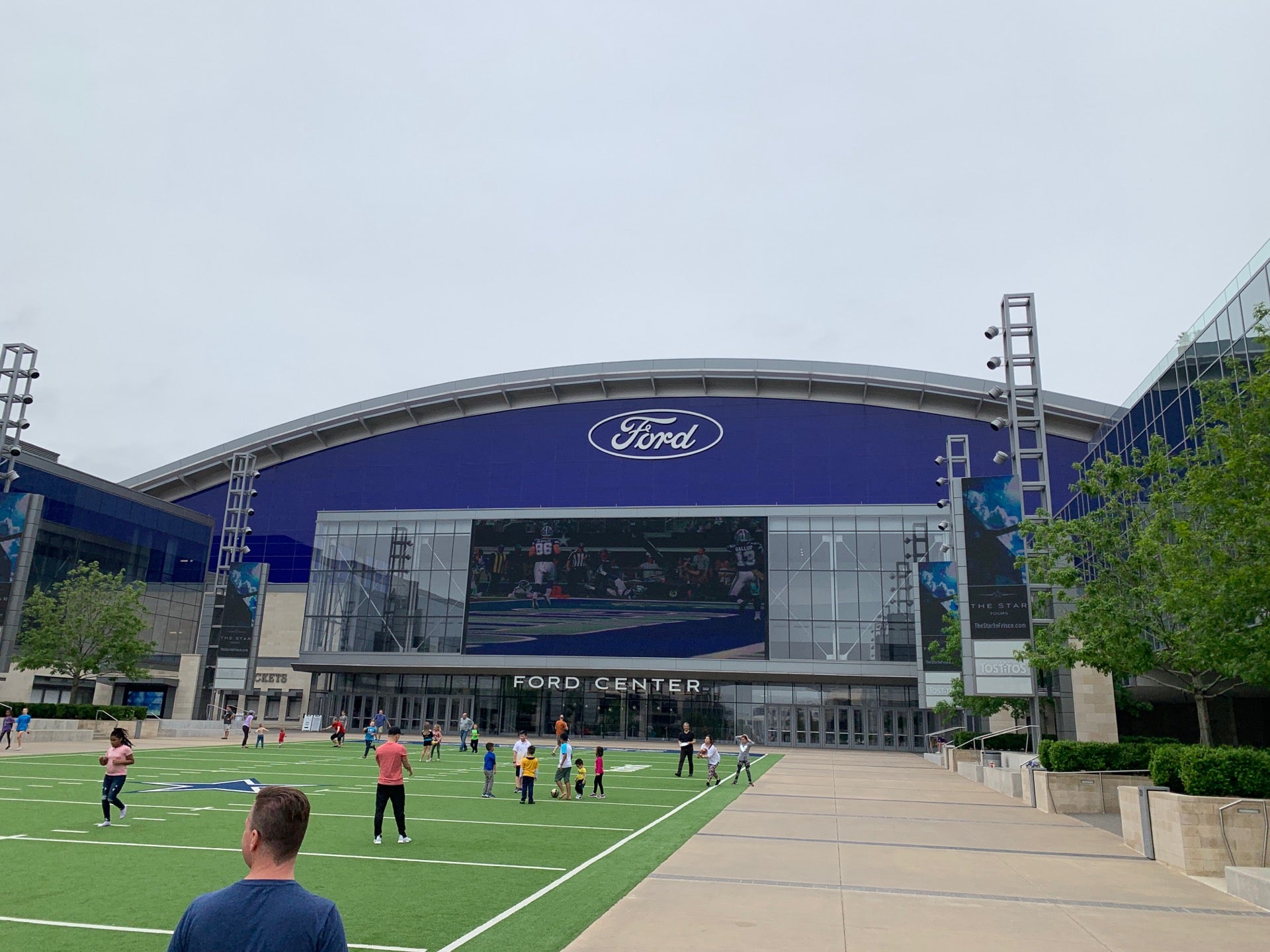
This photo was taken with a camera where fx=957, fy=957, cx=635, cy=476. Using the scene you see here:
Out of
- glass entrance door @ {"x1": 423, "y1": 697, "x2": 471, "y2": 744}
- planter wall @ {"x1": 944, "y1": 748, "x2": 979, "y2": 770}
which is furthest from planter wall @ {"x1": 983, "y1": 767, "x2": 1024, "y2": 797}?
glass entrance door @ {"x1": 423, "y1": 697, "x2": 471, "y2": 744}

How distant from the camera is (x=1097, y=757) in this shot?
70.5 ft

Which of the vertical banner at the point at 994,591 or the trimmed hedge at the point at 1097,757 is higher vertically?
the vertical banner at the point at 994,591

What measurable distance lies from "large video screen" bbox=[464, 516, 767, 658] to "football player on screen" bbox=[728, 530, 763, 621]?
6cm

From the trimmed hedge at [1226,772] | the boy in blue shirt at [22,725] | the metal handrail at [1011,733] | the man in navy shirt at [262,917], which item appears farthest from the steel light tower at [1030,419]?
the boy in blue shirt at [22,725]

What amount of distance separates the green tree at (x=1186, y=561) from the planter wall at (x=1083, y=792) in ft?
7.58

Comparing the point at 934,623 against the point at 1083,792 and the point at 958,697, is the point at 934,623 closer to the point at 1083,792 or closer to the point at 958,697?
the point at 958,697

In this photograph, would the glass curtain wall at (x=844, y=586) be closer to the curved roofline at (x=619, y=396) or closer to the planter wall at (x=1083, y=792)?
the curved roofline at (x=619, y=396)

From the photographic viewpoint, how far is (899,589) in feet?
193

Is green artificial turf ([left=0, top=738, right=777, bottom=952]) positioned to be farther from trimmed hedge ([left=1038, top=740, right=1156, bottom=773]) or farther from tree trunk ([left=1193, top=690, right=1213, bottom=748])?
tree trunk ([left=1193, top=690, right=1213, bottom=748])

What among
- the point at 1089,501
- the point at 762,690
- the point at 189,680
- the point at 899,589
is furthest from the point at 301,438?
the point at 1089,501

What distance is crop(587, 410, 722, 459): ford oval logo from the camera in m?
70.2

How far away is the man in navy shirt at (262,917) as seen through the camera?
3.34 meters

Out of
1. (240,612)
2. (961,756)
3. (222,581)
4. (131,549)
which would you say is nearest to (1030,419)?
(961,756)

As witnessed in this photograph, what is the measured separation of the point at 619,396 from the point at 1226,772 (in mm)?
62062
